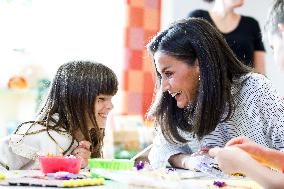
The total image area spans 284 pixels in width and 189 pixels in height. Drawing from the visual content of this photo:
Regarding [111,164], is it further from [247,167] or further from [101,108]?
[101,108]

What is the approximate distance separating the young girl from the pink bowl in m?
0.37

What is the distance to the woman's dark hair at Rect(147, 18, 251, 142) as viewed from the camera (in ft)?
5.09

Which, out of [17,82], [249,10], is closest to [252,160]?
[17,82]

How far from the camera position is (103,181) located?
1013 millimetres

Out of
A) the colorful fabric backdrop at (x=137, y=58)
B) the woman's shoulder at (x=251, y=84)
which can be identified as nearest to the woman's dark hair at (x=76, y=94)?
the woman's shoulder at (x=251, y=84)

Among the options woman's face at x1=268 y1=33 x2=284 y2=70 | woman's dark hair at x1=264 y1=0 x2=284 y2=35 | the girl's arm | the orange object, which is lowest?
the girl's arm

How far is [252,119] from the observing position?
5.08ft

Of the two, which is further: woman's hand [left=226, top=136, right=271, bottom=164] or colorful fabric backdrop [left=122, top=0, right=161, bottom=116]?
colorful fabric backdrop [left=122, top=0, right=161, bottom=116]

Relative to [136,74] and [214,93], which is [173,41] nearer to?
[214,93]

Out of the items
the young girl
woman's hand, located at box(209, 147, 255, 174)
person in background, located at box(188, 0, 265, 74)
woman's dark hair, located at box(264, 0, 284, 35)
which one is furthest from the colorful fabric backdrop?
woman's hand, located at box(209, 147, 255, 174)

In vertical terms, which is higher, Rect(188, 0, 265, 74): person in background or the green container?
Rect(188, 0, 265, 74): person in background

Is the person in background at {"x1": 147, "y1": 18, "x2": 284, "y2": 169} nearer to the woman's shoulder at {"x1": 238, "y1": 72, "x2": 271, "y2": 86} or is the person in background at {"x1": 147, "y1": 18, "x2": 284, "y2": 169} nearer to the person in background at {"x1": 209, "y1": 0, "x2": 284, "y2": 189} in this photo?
the woman's shoulder at {"x1": 238, "y1": 72, "x2": 271, "y2": 86}

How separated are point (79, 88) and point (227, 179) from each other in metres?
0.66

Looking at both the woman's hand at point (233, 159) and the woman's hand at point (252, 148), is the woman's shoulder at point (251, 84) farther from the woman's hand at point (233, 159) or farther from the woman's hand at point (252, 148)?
the woman's hand at point (233, 159)
